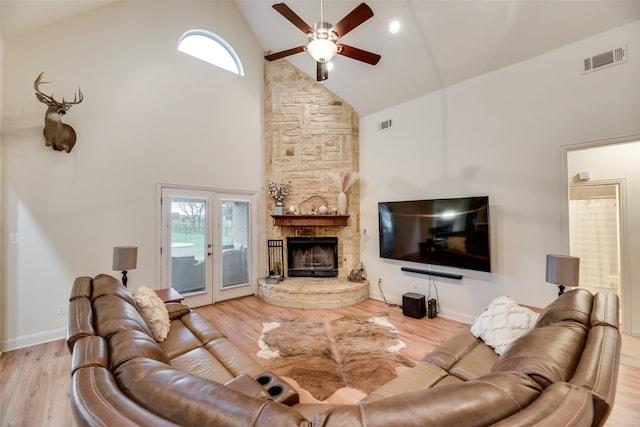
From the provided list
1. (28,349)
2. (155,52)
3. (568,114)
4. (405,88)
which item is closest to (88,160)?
(155,52)

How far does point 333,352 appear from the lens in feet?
9.96

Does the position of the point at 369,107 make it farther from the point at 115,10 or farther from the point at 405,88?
the point at 115,10

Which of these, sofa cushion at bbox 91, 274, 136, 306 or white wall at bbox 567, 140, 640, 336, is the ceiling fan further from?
white wall at bbox 567, 140, 640, 336

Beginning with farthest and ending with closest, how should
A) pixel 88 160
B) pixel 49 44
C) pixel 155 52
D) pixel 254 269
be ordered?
pixel 254 269 → pixel 155 52 → pixel 88 160 → pixel 49 44

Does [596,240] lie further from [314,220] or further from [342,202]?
[314,220]

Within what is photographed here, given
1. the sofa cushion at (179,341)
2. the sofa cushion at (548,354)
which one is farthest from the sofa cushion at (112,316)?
the sofa cushion at (548,354)

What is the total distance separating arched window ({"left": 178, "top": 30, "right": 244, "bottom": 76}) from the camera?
15.4 feet

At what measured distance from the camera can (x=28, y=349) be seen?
123 inches

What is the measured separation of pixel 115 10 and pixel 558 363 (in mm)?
5884

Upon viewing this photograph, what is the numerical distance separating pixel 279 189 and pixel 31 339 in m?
3.91

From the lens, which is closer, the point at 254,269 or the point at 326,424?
the point at 326,424

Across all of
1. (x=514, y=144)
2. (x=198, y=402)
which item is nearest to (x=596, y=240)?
(x=514, y=144)

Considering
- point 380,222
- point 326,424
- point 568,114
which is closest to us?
point 326,424

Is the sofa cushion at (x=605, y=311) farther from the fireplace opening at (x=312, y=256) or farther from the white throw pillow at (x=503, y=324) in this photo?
the fireplace opening at (x=312, y=256)
